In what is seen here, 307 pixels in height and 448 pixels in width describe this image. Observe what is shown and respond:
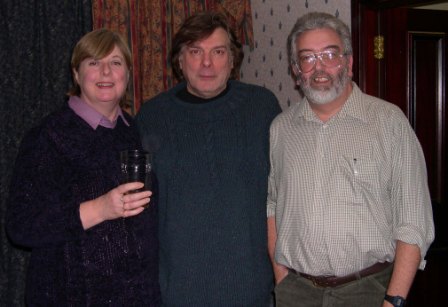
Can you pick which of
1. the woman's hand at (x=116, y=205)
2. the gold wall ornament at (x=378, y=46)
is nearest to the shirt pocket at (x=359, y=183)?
the woman's hand at (x=116, y=205)

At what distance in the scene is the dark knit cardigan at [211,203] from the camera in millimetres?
2139

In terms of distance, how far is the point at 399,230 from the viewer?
1852mm

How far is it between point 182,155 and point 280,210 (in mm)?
471

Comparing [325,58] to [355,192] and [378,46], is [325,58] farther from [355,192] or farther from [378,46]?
[378,46]

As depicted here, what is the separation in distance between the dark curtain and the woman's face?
54.0 inches

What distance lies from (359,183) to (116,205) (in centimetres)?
89

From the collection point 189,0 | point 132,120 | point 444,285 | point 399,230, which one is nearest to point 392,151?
point 399,230

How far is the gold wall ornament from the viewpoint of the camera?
301 centimetres

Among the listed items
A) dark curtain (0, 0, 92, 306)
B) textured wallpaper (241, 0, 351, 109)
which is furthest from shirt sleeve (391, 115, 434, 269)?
dark curtain (0, 0, 92, 306)

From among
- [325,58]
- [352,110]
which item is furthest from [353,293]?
[325,58]

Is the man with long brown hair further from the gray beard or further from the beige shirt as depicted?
the gray beard

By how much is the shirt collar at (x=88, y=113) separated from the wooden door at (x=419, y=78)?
1612mm

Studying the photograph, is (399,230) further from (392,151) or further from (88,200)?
(88,200)

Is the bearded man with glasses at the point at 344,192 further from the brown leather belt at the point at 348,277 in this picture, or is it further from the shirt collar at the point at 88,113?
the shirt collar at the point at 88,113
